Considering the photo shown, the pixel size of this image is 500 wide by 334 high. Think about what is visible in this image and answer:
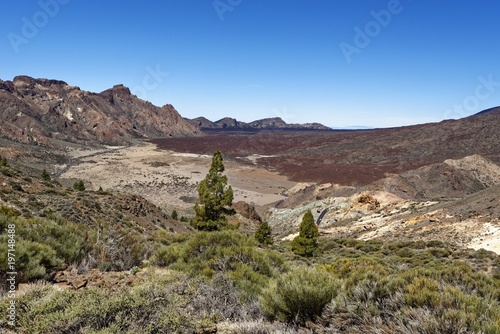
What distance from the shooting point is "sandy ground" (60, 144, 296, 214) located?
52.6 metres

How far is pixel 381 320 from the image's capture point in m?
3.58

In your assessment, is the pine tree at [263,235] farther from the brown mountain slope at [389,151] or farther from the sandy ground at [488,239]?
the brown mountain slope at [389,151]

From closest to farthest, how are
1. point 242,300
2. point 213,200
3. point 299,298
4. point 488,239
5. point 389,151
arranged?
point 299,298 < point 242,300 < point 488,239 < point 213,200 < point 389,151

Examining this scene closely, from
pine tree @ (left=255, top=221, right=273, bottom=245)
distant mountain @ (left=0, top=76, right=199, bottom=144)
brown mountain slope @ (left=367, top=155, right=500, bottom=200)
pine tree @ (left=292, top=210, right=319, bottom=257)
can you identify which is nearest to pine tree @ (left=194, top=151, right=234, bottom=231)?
pine tree @ (left=292, top=210, right=319, bottom=257)

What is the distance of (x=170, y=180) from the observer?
6600cm

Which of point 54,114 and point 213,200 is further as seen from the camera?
point 54,114

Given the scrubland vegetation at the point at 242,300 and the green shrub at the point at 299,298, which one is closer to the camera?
the scrubland vegetation at the point at 242,300

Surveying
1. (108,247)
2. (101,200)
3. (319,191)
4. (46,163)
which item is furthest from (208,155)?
(108,247)

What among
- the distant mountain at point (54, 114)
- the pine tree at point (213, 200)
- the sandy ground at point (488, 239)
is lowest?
the sandy ground at point (488, 239)

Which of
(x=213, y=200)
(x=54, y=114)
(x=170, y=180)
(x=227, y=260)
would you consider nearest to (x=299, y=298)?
(x=227, y=260)

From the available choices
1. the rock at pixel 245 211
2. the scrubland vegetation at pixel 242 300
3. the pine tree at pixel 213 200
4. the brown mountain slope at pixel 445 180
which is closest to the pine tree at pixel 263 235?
the pine tree at pixel 213 200

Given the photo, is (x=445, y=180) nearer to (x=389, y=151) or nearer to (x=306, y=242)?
(x=306, y=242)

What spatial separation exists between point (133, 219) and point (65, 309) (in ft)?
58.2

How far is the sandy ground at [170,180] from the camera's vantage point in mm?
52562
